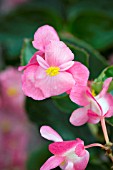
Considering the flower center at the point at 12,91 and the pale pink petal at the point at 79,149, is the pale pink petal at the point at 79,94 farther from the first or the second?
the flower center at the point at 12,91

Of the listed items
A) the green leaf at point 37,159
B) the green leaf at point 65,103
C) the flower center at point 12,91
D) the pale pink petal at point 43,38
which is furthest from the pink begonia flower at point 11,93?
the pale pink petal at point 43,38

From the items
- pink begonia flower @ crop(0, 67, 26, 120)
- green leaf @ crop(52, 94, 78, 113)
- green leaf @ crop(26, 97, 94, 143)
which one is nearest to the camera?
green leaf @ crop(52, 94, 78, 113)

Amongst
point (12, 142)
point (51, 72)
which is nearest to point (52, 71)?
point (51, 72)

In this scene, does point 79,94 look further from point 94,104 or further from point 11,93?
point 11,93

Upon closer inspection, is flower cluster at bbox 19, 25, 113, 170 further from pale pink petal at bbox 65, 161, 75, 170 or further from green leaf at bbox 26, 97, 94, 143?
green leaf at bbox 26, 97, 94, 143

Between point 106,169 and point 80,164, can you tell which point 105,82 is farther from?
point 106,169

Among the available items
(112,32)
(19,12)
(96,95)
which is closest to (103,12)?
(112,32)

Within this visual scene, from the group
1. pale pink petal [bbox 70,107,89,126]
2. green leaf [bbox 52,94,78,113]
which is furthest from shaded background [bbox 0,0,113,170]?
pale pink petal [bbox 70,107,89,126]
